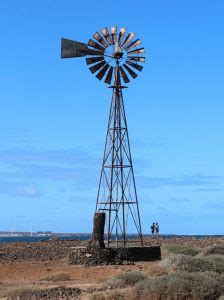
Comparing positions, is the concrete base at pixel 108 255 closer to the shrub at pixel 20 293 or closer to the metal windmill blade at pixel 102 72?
the metal windmill blade at pixel 102 72

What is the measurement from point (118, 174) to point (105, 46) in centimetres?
566

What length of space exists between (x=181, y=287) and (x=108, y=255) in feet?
37.6

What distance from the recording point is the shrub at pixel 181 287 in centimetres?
1825

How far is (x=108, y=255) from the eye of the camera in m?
29.6

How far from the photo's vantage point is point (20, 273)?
2817cm

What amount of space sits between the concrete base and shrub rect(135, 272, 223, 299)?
418 inches

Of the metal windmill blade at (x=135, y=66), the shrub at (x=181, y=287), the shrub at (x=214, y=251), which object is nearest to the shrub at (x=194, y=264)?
the shrub at (x=181, y=287)

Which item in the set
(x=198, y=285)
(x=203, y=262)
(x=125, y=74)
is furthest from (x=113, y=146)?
(x=198, y=285)

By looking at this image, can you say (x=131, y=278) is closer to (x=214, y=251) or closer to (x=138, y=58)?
(x=214, y=251)

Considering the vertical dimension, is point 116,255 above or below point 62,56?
below

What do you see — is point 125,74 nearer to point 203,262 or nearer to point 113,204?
point 113,204


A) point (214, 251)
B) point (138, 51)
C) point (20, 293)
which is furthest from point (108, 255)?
point (20, 293)

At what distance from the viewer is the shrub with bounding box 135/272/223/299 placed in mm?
18250

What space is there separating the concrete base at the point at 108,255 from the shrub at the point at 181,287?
1062cm
